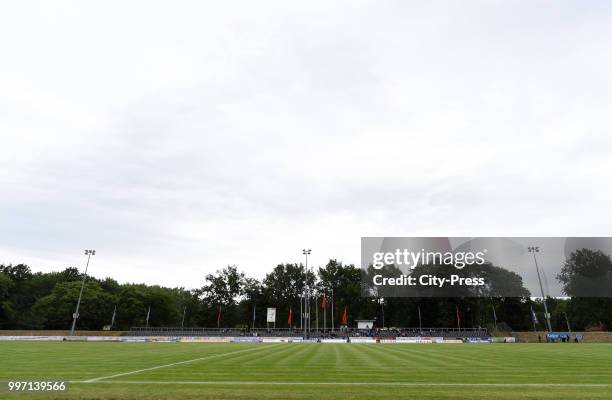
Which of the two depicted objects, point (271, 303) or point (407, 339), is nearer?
point (407, 339)

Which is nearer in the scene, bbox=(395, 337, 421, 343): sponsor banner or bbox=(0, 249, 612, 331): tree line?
bbox=(395, 337, 421, 343): sponsor banner

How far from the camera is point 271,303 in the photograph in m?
115

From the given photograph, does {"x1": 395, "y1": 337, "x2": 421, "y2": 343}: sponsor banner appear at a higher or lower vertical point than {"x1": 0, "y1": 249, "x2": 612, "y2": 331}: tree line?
lower

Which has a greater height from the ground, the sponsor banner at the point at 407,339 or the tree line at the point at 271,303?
the tree line at the point at 271,303

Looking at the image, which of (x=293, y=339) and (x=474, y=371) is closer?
(x=474, y=371)

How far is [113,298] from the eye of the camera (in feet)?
340

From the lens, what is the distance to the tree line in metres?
92.3

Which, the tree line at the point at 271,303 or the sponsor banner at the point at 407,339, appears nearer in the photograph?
the sponsor banner at the point at 407,339

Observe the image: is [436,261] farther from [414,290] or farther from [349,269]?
[349,269]

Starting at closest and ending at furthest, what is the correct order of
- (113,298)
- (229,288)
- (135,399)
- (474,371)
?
1. (135,399)
2. (474,371)
3. (113,298)
4. (229,288)

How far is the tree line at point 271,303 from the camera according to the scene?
303 ft

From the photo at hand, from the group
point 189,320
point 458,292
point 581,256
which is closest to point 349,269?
point 458,292

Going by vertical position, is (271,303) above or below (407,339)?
above

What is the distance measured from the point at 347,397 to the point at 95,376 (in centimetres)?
909
